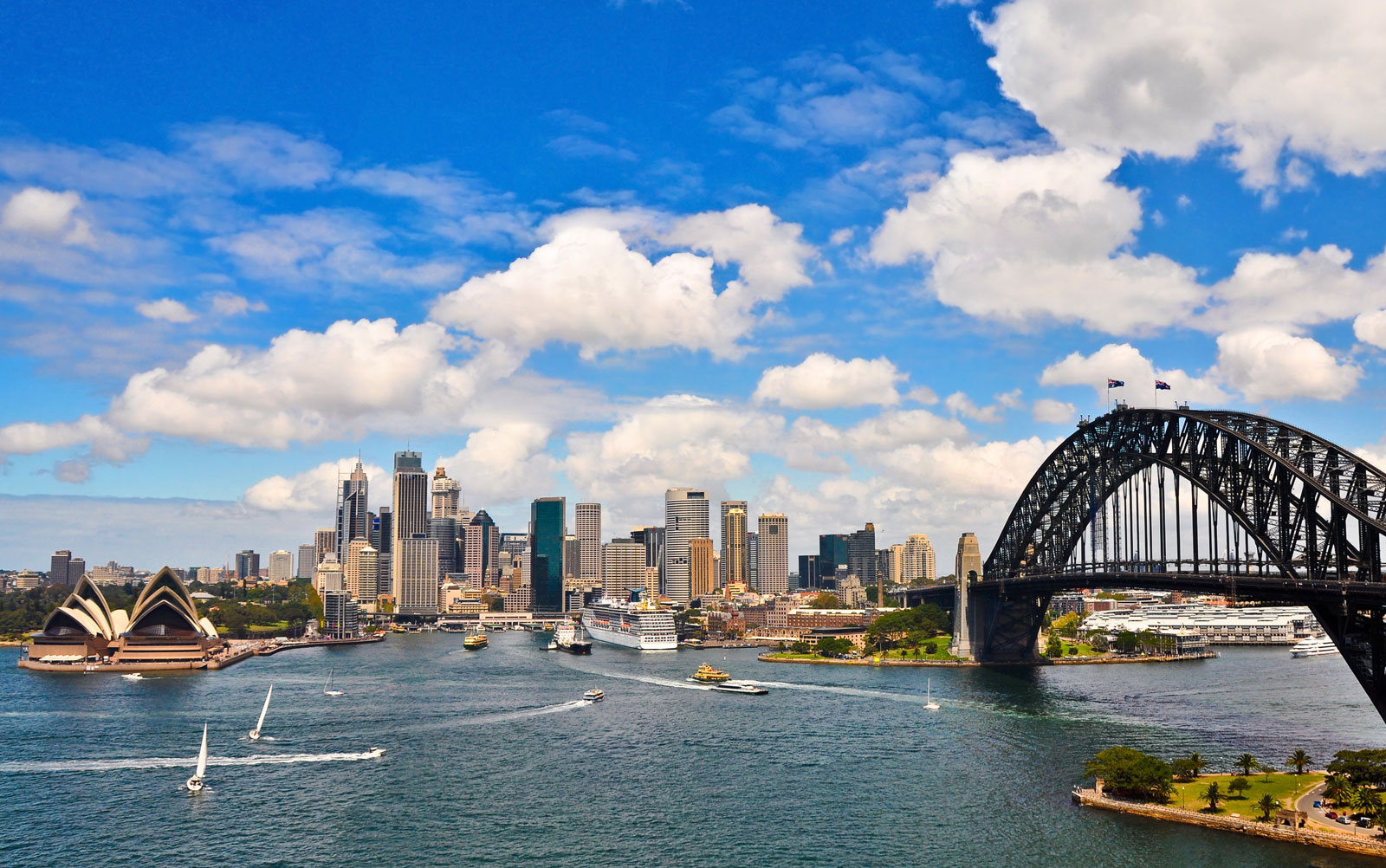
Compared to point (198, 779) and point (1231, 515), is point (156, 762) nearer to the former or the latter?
point (198, 779)

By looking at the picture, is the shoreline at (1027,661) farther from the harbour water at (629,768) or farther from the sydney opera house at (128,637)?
the sydney opera house at (128,637)

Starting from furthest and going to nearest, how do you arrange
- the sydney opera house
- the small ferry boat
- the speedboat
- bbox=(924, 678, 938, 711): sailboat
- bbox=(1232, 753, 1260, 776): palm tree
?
the sydney opera house → the small ferry boat → the speedboat → bbox=(924, 678, 938, 711): sailboat → bbox=(1232, 753, 1260, 776): palm tree

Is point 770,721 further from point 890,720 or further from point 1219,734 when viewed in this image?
point 1219,734

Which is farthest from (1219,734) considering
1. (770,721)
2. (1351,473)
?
(770,721)

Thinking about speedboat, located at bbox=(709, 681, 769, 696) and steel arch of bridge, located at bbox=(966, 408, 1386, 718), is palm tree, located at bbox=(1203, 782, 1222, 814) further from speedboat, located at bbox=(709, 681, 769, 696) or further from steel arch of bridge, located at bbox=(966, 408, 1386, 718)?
speedboat, located at bbox=(709, 681, 769, 696)

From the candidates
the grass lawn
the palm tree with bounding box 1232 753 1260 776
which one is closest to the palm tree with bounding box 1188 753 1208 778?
the grass lawn

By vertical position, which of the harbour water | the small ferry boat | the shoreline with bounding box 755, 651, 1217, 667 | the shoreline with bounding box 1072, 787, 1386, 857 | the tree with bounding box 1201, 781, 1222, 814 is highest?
the tree with bounding box 1201, 781, 1222, 814
